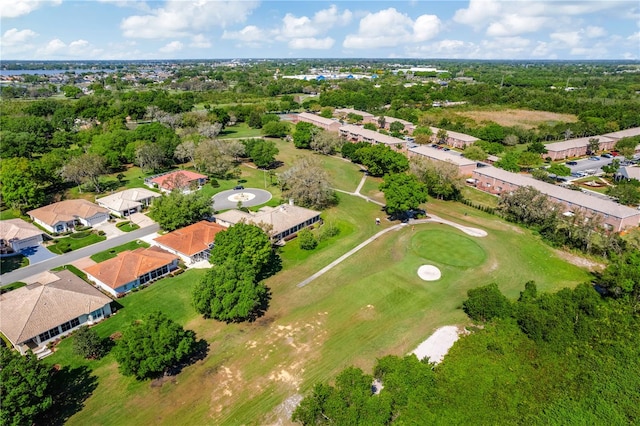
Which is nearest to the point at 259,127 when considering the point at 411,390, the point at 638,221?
the point at 638,221

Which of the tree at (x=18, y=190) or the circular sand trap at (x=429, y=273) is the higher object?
the tree at (x=18, y=190)

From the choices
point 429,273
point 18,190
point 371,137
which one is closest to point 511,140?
point 371,137

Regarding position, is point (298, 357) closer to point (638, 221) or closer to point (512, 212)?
point (512, 212)

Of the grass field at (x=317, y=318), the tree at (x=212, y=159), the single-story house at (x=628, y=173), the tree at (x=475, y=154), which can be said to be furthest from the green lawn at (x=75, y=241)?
the single-story house at (x=628, y=173)

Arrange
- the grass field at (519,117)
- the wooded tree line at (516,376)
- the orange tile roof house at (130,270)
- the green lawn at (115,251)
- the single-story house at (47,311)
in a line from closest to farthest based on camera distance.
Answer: the wooded tree line at (516,376) → the single-story house at (47,311) → the orange tile roof house at (130,270) → the green lawn at (115,251) → the grass field at (519,117)

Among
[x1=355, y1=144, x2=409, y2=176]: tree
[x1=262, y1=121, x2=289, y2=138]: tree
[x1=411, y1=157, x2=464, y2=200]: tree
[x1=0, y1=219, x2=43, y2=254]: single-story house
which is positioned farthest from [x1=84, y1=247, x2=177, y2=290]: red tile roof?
[x1=262, y1=121, x2=289, y2=138]: tree

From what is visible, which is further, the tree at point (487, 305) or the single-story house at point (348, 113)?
the single-story house at point (348, 113)

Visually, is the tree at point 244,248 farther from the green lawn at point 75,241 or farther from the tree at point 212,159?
the tree at point 212,159
